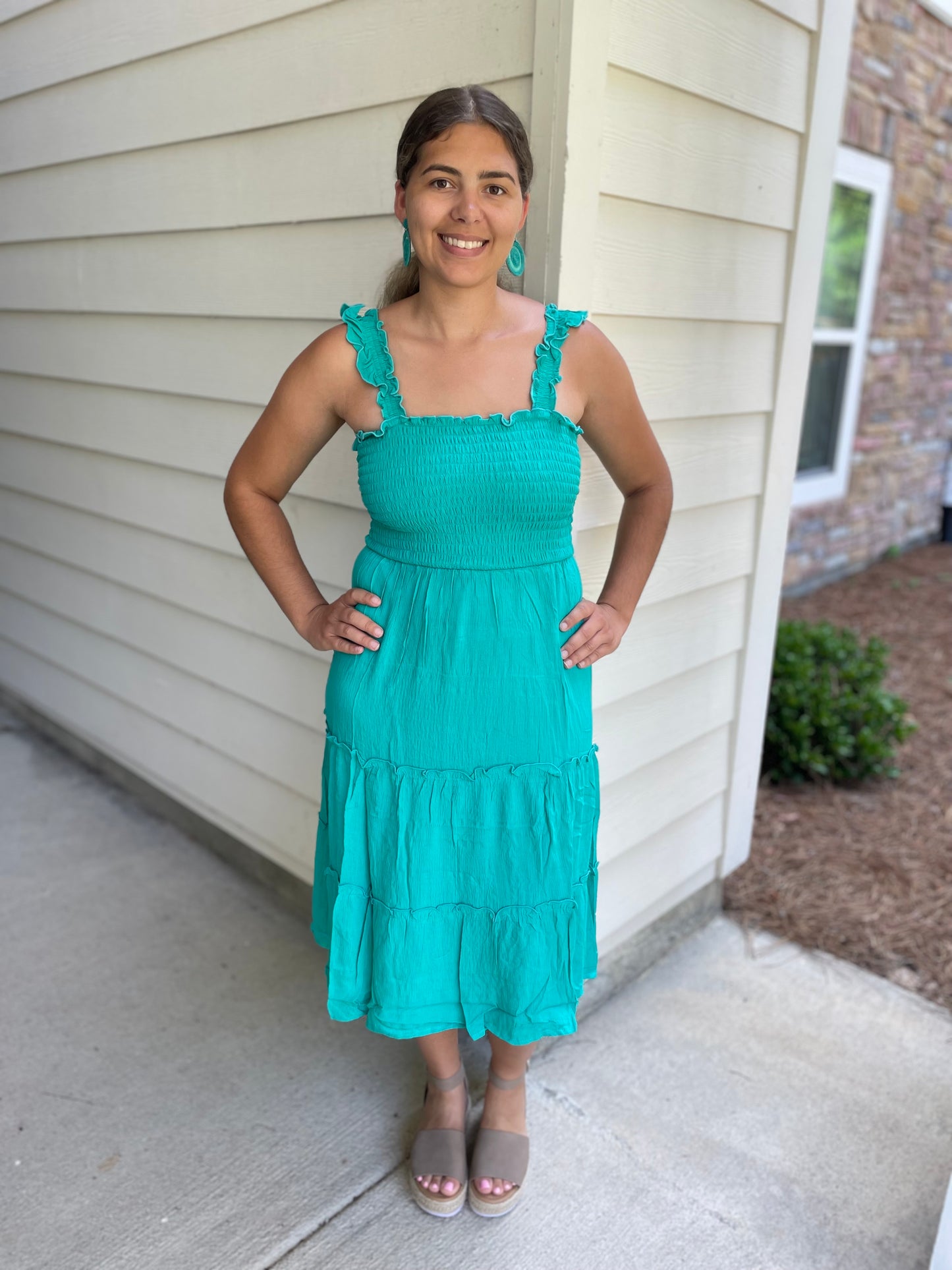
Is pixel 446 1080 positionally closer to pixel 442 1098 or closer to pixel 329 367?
pixel 442 1098

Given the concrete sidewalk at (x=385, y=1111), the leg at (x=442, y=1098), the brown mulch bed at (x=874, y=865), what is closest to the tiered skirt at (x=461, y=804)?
the leg at (x=442, y=1098)

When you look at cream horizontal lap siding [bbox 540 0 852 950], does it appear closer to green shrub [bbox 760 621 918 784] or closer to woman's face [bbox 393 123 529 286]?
woman's face [bbox 393 123 529 286]

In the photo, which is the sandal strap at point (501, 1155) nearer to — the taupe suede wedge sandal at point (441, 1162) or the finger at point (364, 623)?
the taupe suede wedge sandal at point (441, 1162)

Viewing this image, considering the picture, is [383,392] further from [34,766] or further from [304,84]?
[34,766]

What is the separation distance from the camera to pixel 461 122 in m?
1.33

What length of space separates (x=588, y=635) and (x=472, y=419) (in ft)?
1.26

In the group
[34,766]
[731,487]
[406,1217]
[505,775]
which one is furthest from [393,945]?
[34,766]

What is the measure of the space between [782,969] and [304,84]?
225 cm

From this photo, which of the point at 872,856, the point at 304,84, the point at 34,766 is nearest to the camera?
the point at 304,84

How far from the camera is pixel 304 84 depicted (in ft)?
6.40

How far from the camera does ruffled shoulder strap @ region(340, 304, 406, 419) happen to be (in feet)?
4.76

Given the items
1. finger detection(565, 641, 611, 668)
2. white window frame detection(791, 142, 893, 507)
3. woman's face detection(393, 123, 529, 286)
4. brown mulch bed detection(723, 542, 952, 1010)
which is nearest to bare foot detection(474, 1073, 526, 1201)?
finger detection(565, 641, 611, 668)

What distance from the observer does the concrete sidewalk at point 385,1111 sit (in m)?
1.67

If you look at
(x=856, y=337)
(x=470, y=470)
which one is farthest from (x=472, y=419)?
(x=856, y=337)
